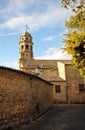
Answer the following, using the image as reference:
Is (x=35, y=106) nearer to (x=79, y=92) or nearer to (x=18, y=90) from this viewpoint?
(x=18, y=90)

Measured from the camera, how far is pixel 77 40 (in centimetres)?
1614

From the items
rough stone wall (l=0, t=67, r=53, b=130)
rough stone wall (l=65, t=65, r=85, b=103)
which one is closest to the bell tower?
rough stone wall (l=65, t=65, r=85, b=103)

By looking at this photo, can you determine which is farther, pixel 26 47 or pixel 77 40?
pixel 26 47

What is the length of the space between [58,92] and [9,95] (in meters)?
26.5

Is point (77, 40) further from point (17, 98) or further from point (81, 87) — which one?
point (81, 87)

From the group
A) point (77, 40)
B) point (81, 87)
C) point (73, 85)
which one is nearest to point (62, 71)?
point (73, 85)

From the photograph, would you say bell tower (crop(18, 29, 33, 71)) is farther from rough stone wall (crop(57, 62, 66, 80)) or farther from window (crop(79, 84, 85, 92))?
window (crop(79, 84, 85, 92))

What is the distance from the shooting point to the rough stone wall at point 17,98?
44.1 feet

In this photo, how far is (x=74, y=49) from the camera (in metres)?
→ 16.8

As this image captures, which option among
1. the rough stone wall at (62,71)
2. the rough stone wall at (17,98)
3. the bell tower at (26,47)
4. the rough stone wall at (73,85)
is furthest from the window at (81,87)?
the bell tower at (26,47)

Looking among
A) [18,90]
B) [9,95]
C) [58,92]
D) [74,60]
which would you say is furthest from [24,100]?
[58,92]

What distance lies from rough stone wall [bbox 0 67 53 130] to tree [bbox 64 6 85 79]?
3.67m

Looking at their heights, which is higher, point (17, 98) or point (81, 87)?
point (81, 87)

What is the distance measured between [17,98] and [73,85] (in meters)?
26.7
